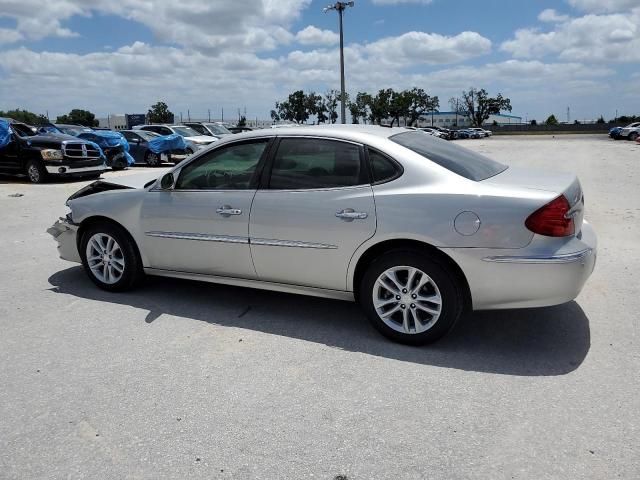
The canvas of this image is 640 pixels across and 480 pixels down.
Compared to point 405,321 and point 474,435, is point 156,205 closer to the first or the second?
point 405,321

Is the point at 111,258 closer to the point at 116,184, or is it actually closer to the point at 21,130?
the point at 116,184

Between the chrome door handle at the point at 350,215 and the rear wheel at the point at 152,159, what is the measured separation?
17.1 metres

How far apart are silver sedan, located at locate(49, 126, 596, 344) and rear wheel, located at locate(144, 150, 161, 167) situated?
15325 mm

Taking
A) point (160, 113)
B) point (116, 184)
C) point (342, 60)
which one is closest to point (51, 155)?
point (116, 184)

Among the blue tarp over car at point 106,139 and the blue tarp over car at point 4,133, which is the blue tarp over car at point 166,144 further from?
the blue tarp over car at point 4,133

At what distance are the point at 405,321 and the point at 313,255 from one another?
2.79 feet

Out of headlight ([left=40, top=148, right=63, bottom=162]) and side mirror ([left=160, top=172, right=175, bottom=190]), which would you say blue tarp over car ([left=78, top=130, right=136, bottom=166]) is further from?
side mirror ([left=160, top=172, right=175, bottom=190])

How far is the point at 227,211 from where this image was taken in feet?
14.3

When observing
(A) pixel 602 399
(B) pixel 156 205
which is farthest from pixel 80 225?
(A) pixel 602 399

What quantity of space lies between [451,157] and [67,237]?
3.85 metres

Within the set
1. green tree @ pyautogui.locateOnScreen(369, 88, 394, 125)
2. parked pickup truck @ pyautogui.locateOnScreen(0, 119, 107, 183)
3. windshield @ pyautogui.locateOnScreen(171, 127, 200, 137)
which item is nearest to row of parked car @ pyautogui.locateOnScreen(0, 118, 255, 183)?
parked pickup truck @ pyautogui.locateOnScreen(0, 119, 107, 183)

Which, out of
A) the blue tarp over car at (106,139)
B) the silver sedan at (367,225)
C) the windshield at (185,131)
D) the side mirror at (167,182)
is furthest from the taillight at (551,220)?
the windshield at (185,131)

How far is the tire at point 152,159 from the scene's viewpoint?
64.2 feet

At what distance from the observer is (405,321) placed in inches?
151
